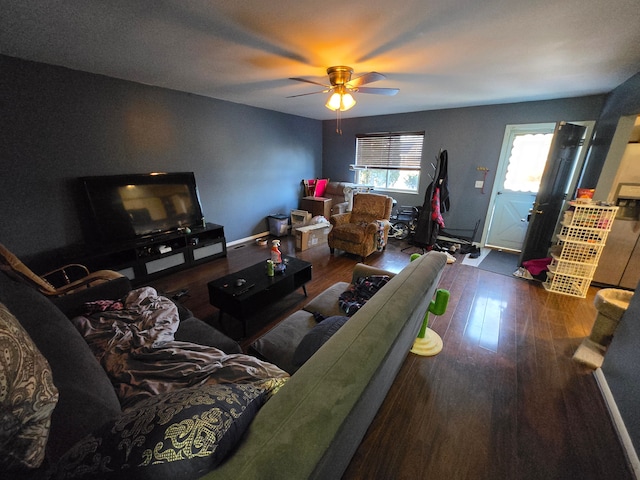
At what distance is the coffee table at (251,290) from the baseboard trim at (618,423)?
2.29 metres

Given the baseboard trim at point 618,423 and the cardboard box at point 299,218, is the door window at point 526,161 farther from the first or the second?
the cardboard box at point 299,218

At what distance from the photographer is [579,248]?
2.70 m

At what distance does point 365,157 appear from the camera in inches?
210

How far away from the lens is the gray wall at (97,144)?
231 cm

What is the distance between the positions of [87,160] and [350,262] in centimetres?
337

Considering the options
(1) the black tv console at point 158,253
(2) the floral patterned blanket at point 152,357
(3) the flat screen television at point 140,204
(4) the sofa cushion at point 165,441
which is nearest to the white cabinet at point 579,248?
(2) the floral patterned blanket at point 152,357

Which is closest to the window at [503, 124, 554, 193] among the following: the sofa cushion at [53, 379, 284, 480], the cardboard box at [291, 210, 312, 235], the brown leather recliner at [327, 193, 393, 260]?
→ the brown leather recliner at [327, 193, 393, 260]

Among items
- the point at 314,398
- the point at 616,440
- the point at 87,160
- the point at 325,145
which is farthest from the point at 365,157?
the point at 314,398

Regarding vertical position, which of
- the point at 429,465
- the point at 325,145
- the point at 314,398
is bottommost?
the point at 429,465

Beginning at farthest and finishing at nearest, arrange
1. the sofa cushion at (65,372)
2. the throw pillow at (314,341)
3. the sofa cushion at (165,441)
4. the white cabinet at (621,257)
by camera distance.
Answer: the white cabinet at (621,257) → the throw pillow at (314,341) → the sofa cushion at (65,372) → the sofa cushion at (165,441)

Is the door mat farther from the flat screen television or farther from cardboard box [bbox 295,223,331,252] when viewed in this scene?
the flat screen television

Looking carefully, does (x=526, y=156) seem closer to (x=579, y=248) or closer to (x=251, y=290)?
(x=579, y=248)

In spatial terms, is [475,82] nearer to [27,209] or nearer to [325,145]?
[325,145]

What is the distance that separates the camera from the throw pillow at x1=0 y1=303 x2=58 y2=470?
1.77ft
